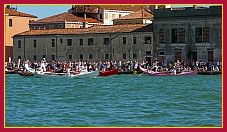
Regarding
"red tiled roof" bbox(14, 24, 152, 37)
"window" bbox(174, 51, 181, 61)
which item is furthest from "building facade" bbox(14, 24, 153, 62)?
"window" bbox(174, 51, 181, 61)

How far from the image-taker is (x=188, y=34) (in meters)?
35.3

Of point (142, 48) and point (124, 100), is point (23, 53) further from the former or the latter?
point (124, 100)

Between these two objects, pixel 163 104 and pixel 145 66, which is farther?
pixel 145 66

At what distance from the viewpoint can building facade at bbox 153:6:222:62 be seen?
34.0 meters

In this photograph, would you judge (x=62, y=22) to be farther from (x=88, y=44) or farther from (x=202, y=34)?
(x=202, y=34)

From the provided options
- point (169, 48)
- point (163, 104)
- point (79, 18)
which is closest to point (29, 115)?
point (163, 104)

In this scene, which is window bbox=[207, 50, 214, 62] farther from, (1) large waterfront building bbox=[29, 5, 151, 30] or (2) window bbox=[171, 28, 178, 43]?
(1) large waterfront building bbox=[29, 5, 151, 30]

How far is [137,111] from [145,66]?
21.1 metres

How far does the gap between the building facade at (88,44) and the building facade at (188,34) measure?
2.37 ft

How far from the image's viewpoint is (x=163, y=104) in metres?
14.7

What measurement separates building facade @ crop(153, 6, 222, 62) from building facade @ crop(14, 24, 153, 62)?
721 millimetres

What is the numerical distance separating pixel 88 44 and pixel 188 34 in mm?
6182

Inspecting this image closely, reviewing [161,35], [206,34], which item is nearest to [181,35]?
[161,35]

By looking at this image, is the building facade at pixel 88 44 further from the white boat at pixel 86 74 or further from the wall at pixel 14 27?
the white boat at pixel 86 74
